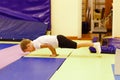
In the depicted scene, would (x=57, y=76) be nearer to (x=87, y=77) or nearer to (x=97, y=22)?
(x=87, y=77)

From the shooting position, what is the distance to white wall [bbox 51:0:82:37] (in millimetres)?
9117

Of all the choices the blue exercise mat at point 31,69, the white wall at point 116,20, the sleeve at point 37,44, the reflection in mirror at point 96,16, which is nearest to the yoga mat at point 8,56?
A: the blue exercise mat at point 31,69

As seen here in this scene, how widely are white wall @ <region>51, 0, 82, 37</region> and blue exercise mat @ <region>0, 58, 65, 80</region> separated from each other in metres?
4.01

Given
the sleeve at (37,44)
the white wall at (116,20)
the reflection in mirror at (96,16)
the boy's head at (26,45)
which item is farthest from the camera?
the reflection in mirror at (96,16)

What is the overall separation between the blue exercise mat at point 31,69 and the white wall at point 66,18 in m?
4.01

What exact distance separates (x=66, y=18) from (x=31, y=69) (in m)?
4.99

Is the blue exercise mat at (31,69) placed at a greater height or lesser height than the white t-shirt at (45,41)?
lesser

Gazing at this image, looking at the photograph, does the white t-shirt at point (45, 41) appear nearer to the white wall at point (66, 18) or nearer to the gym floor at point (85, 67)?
the gym floor at point (85, 67)

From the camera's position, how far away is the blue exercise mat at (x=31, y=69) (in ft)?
12.8

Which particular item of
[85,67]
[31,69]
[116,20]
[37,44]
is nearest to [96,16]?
[116,20]

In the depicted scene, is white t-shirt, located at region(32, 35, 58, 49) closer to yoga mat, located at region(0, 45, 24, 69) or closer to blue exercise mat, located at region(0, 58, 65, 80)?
blue exercise mat, located at region(0, 58, 65, 80)

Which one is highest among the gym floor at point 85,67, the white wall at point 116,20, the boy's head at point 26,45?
the white wall at point 116,20

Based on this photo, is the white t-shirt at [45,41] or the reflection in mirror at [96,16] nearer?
the white t-shirt at [45,41]

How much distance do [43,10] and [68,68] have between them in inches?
197
